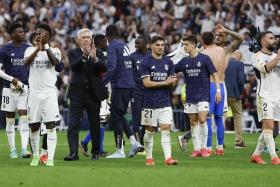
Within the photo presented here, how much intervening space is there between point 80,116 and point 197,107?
2.53 meters

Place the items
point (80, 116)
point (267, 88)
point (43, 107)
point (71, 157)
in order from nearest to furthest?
point (43, 107) < point (267, 88) < point (71, 157) < point (80, 116)

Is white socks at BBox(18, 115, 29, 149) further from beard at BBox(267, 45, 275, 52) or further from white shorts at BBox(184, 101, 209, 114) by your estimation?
beard at BBox(267, 45, 275, 52)

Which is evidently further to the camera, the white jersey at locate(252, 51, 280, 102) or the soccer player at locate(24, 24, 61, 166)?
the white jersey at locate(252, 51, 280, 102)

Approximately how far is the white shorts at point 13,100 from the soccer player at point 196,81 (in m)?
3.21

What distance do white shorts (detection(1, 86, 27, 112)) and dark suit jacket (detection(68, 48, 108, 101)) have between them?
1265 millimetres

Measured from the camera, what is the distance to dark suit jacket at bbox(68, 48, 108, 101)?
20297mm

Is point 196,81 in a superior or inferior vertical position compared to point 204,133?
superior

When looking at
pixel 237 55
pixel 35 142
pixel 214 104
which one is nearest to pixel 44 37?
pixel 35 142

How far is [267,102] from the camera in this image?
63.2ft

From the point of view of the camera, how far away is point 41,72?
62.1 feet

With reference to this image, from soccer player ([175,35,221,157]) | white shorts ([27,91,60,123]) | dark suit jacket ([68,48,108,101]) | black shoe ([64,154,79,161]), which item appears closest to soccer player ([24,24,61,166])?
white shorts ([27,91,60,123])

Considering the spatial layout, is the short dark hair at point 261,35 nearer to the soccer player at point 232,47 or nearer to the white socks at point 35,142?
the soccer player at point 232,47

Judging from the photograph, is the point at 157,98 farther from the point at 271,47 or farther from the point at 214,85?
the point at 214,85

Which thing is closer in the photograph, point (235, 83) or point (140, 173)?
point (140, 173)
